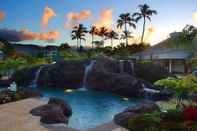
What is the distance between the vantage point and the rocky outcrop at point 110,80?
920 inches

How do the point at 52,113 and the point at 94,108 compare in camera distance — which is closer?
the point at 52,113

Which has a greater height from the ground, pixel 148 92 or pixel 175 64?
pixel 175 64

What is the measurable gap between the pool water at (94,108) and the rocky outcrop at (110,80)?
3.63 ft

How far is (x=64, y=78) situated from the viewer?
2945 centimetres

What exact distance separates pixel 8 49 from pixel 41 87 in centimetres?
2799

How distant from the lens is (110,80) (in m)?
25.7

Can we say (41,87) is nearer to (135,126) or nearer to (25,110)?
(25,110)

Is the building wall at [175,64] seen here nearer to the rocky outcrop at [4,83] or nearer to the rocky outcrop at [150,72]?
the rocky outcrop at [150,72]

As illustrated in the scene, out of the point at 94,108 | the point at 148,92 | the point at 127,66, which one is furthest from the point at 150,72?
the point at 94,108

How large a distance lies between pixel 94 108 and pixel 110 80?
8.12 meters

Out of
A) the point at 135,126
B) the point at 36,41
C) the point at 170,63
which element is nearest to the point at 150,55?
the point at 170,63

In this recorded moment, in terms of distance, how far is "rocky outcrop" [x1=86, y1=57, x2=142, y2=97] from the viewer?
23.4 meters

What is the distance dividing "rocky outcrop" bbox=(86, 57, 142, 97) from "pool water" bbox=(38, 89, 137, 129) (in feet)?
3.63

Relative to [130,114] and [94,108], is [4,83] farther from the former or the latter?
[130,114]
